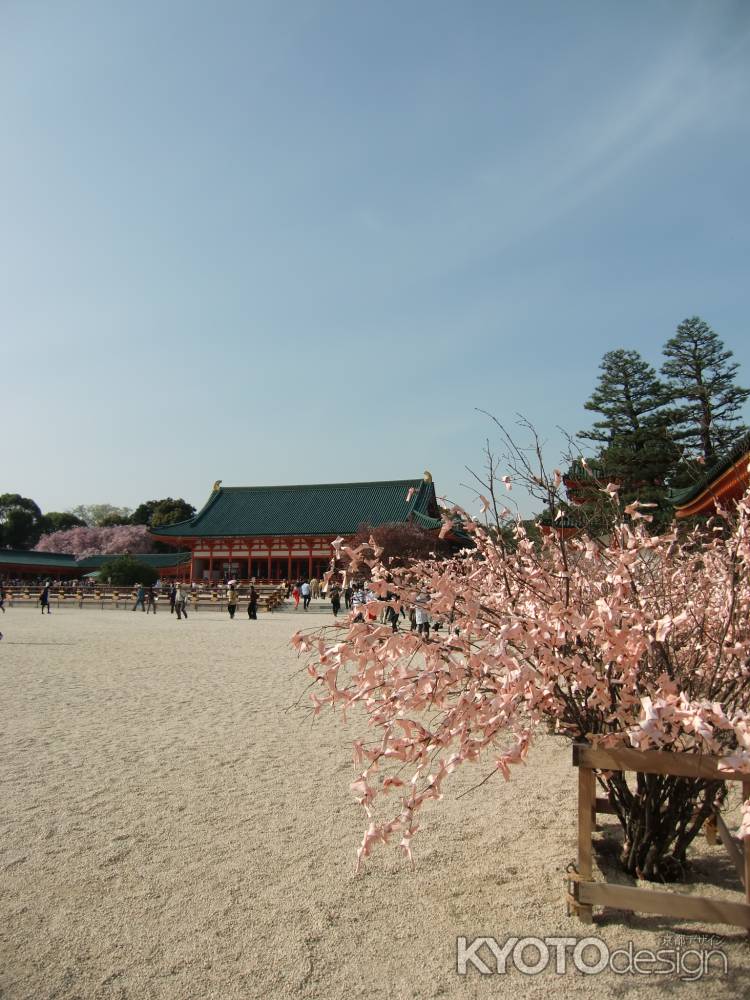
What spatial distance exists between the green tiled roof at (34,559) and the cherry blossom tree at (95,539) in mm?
10423

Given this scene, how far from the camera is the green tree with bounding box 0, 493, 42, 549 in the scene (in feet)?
237

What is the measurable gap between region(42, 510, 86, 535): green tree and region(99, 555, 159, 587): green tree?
40768mm

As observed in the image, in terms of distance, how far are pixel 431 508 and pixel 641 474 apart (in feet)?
77.0

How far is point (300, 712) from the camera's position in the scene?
27.9 ft

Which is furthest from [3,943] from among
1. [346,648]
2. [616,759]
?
[616,759]

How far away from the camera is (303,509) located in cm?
4656

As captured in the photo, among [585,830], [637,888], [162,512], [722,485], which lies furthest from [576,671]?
[162,512]

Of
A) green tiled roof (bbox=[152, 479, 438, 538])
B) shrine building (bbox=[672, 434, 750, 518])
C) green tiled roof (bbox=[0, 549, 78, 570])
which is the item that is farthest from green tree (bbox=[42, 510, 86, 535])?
shrine building (bbox=[672, 434, 750, 518])

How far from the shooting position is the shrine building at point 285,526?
4394 cm

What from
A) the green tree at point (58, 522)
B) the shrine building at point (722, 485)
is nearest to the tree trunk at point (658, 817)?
the shrine building at point (722, 485)

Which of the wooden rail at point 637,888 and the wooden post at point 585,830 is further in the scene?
the wooden post at point 585,830

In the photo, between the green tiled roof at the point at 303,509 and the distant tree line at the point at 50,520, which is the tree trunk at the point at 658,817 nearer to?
the green tiled roof at the point at 303,509

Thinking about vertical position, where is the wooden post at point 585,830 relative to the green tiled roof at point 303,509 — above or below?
below

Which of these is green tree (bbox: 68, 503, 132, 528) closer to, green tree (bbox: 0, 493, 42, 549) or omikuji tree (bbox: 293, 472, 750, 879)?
green tree (bbox: 0, 493, 42, 549)
